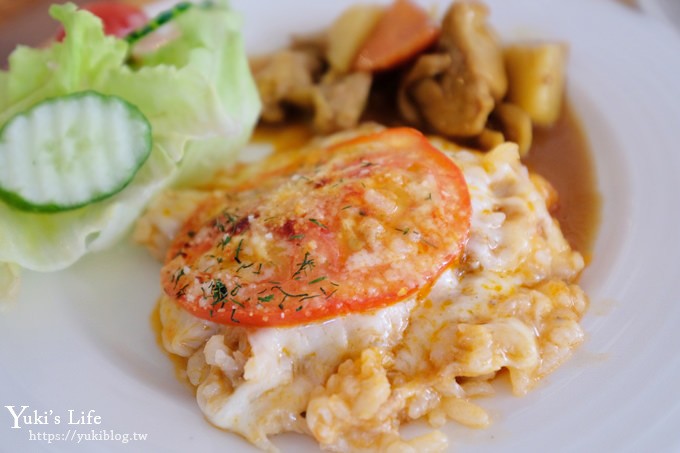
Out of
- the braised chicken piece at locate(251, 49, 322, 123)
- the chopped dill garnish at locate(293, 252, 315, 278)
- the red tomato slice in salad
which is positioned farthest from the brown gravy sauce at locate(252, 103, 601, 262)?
the chopped dill garnish at locate(293, 252, 315, 278)

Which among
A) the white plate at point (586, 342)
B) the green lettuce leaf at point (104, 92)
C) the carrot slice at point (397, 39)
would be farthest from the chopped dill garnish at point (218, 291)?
the carrot slice at point (397, 39)

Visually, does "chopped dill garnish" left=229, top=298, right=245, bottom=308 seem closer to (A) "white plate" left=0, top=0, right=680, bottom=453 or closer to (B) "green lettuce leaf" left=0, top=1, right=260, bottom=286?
(A) "white plate" left=0, top=0, right=680, bottom=453

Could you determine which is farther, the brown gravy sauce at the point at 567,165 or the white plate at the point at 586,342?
the brown gravy sauce at the point at 567,165

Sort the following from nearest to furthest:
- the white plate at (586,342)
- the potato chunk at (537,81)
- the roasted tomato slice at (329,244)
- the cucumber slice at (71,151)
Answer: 1. the white plate at (586,342)
2. the roasted tomato slice at (329,244)
3. the cucumber slice at (71,151)
4. the potato chunk at (537,81)

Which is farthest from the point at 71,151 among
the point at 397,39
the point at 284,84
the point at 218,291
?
the point at 397,39

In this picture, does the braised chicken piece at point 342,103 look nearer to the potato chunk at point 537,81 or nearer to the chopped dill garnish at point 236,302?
the potato chunk at point 537,81

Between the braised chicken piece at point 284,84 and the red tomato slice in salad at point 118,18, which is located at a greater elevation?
the red tomato slice in salad at point 118,18
